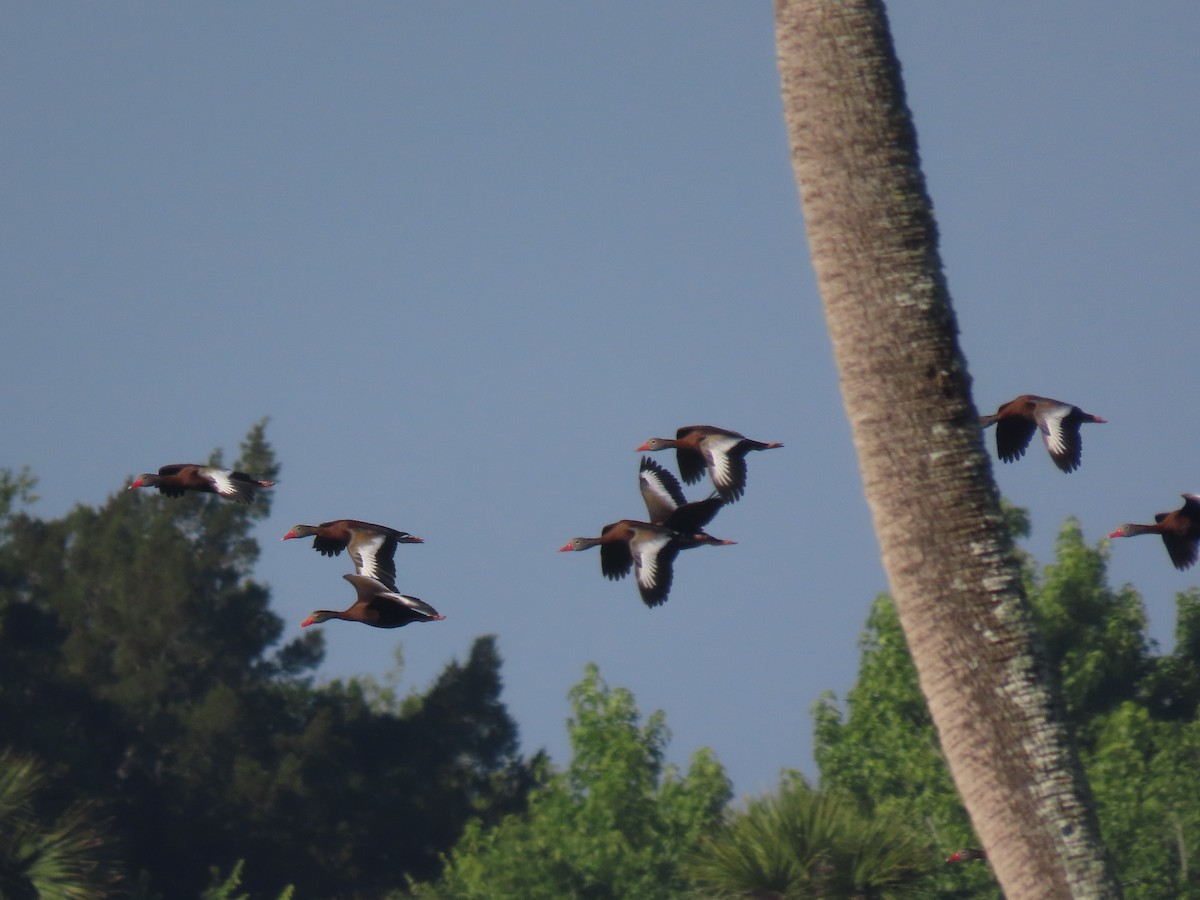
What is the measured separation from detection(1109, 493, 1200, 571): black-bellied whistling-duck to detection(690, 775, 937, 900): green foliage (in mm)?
8151

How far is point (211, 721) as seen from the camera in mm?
43438

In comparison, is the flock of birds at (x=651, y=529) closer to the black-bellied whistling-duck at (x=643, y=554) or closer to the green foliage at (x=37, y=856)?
the black-bellied whistling-duck at (x=643, y=554)

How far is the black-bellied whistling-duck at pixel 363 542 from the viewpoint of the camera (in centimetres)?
934

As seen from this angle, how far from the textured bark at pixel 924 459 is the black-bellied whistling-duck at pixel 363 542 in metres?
2.51

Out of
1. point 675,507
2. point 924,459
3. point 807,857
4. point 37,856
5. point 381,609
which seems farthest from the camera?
point 37,856

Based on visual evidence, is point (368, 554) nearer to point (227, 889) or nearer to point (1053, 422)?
point (1053, 422)

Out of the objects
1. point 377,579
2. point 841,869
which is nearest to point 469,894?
point 841,869

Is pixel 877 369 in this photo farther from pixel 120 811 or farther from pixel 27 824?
pixel 120 811

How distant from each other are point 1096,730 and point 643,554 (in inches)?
1064

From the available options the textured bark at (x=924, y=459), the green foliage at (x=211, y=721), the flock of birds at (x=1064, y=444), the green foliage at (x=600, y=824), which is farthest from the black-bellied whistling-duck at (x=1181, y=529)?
the green foliage at (x=211, y=721)

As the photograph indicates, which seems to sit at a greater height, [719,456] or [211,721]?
[211,721]

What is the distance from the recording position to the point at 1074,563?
38156mm

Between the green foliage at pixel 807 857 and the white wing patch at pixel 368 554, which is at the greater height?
the white wing patch at pixel 368 554

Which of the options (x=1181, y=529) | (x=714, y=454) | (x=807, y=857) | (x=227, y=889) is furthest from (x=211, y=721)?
(x=1181, y=529)
